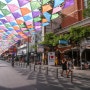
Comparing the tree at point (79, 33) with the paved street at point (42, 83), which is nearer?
the paved street at point (42, 83)

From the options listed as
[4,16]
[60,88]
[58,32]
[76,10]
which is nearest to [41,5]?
[4,16]

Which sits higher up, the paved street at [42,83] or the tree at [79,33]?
the tree at [79,33]

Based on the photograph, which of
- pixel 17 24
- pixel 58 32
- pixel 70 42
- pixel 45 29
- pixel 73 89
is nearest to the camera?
pixel 73 89

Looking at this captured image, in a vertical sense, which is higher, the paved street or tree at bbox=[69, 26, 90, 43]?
tree at bbox=[69, 26, 90, 43]

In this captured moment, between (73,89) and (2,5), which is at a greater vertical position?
(2,5)

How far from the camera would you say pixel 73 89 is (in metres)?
12.8

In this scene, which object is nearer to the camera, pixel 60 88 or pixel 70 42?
pixel 60 88

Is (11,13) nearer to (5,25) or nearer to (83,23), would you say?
(5,25)

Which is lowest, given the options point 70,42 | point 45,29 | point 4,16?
point 70,42

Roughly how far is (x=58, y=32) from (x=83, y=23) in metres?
10.3

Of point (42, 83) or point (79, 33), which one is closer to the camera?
point (42, 83)

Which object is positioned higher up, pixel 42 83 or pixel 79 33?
pixel 79 33

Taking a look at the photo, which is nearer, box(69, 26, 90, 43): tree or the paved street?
the paved street

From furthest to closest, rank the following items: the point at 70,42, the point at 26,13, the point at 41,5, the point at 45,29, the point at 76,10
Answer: the point at 45,29 → the point at 76,10 → the point at 70,42 → the point at 26,13 → the point at 41,5
